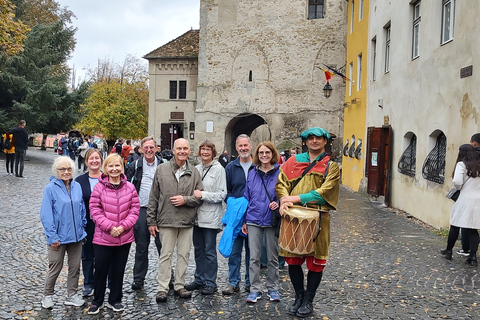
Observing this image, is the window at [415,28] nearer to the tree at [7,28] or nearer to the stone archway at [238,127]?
the tree at [7,28]

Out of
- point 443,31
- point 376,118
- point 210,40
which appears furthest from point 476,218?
point 210,40

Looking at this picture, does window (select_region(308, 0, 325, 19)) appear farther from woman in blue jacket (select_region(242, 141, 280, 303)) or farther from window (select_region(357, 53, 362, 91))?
woman in blue jacket (select_region(242, 141, 280, 303))

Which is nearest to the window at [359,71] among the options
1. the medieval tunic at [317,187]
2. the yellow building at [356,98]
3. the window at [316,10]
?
the yellow building at [356,98]

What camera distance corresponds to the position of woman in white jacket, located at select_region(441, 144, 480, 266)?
279 inches

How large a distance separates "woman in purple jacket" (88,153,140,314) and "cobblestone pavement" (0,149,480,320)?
0.81ft

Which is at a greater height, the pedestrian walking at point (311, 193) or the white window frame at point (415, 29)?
the white window frame at point (415, 29)

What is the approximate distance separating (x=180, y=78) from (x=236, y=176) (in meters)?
27.7

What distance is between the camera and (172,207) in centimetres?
539

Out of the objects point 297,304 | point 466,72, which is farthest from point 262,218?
point 466,72

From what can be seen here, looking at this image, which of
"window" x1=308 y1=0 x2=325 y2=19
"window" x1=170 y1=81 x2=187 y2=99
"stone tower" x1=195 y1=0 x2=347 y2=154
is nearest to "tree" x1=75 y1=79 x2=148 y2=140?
"window" x1=170 y1=81 x2=187 y2=99

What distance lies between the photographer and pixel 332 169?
189 inches

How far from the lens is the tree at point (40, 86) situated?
27.1 m

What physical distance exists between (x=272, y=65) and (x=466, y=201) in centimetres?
2282

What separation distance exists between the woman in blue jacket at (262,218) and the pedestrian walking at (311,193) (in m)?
0.39
